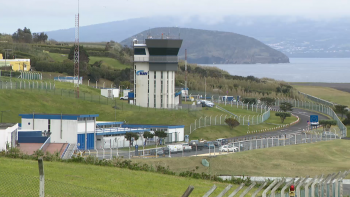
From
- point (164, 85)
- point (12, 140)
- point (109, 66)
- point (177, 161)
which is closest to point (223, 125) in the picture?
point (164, 85)

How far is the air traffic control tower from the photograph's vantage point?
83.7 m

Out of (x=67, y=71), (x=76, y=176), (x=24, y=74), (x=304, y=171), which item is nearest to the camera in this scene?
(x=76, y=176)

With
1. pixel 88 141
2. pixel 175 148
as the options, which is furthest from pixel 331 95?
pixel 88 141

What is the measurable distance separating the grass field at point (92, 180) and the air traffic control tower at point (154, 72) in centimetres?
5456

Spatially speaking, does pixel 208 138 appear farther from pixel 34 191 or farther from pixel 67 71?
pixel 67 71

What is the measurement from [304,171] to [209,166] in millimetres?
6482

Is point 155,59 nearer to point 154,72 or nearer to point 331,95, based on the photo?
point 154,72

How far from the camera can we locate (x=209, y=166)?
129 ft

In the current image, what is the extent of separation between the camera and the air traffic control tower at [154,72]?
8369cm

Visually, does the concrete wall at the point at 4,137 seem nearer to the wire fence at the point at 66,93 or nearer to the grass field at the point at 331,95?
the wire fence at the point at 66,93

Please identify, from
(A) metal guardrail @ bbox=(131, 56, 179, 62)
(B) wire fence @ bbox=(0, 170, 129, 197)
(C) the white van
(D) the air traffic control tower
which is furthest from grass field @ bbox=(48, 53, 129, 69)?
(B) wire fence @ bbox=(0, 170, 129, 197)

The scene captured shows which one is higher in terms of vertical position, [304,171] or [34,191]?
[34,191]

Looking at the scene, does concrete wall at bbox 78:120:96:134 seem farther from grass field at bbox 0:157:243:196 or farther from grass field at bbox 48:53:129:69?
grass field at bbox 48:53:129:69

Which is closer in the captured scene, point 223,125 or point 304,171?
point 304,171
